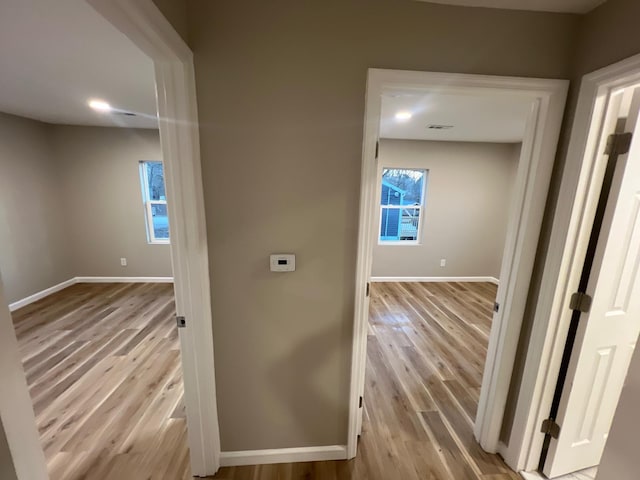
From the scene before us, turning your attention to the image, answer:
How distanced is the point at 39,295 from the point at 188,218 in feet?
13.9

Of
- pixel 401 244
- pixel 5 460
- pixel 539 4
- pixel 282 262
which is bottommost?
pixel 401 244

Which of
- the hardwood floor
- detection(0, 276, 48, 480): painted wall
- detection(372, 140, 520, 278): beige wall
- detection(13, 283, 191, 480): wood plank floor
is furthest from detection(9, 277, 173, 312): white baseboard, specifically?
detection(0, 276, 48, 480): painted wall

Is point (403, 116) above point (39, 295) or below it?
A: above

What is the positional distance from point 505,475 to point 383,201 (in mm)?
3769

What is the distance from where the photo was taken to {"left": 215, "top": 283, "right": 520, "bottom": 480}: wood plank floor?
160 cm

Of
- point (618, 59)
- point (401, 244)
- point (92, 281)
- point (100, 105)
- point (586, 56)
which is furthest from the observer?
point (401, 244)

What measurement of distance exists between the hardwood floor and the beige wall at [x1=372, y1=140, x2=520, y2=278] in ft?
3.69

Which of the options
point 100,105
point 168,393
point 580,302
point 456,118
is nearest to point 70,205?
point 100,105

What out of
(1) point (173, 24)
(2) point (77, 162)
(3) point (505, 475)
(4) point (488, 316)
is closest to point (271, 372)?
(3) point (505, 475)

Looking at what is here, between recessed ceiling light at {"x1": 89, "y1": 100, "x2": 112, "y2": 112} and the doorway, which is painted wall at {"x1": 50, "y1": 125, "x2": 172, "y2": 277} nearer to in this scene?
recessed ceiling light at {"x1": 89, "y1": 100, "x2": 112, "y2": 112}

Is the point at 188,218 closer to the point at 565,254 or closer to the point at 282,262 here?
the point at 282,262

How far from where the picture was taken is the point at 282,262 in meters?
1.39

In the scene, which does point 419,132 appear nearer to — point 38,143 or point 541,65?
point 541,65

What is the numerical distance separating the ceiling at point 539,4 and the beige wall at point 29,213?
192 inches
